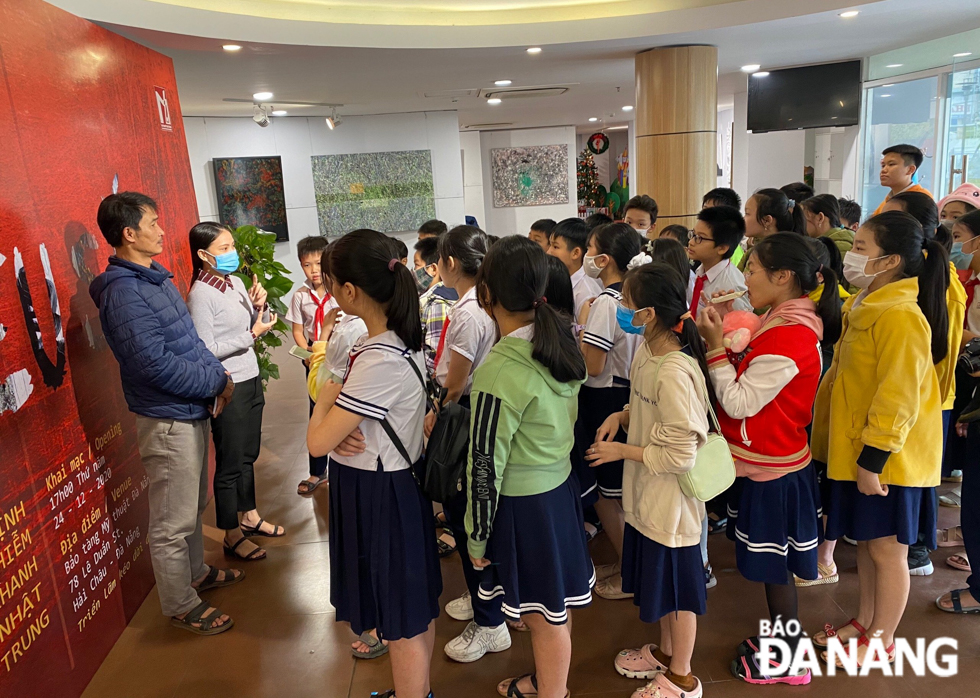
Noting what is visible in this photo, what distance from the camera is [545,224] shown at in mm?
4211

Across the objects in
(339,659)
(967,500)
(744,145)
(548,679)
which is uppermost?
(744,145)

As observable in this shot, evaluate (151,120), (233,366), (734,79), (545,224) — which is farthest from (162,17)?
(734,79)

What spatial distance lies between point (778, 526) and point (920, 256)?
1.00m

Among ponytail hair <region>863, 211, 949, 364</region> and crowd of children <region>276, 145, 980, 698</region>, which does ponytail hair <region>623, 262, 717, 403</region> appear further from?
ponytail hair <region>863, 211, 949, 364</region>

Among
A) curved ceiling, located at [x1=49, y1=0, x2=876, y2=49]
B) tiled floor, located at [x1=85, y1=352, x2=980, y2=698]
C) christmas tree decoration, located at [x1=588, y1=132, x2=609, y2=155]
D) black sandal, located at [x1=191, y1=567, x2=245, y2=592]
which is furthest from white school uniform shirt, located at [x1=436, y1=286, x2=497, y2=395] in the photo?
christmas tree decoration, located at [x1=588, y1=132, x2=609, y2=155]

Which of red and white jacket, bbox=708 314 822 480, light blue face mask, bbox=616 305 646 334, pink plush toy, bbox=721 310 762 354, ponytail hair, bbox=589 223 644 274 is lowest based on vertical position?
red and white jacket, bbox=708 314 822 480

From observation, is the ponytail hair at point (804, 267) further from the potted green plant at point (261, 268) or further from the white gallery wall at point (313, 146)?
the white gallery wall at point (313, 146)

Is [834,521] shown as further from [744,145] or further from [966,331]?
[744,145]

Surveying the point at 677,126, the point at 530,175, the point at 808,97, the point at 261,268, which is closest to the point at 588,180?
the point at 530,175

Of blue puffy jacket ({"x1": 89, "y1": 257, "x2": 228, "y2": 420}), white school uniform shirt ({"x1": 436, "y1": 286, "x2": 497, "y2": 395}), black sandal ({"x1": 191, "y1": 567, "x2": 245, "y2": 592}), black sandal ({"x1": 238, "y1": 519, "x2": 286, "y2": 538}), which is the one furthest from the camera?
black sandal ({"x1": 238, "y1": 519, "x2": 286, "y2": 538})

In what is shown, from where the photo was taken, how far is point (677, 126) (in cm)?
604

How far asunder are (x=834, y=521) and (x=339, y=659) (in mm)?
1955

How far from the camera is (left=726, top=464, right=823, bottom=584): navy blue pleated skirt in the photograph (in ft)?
7.61

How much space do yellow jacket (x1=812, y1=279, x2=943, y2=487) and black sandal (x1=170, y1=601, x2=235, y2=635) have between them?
99.7 inches
